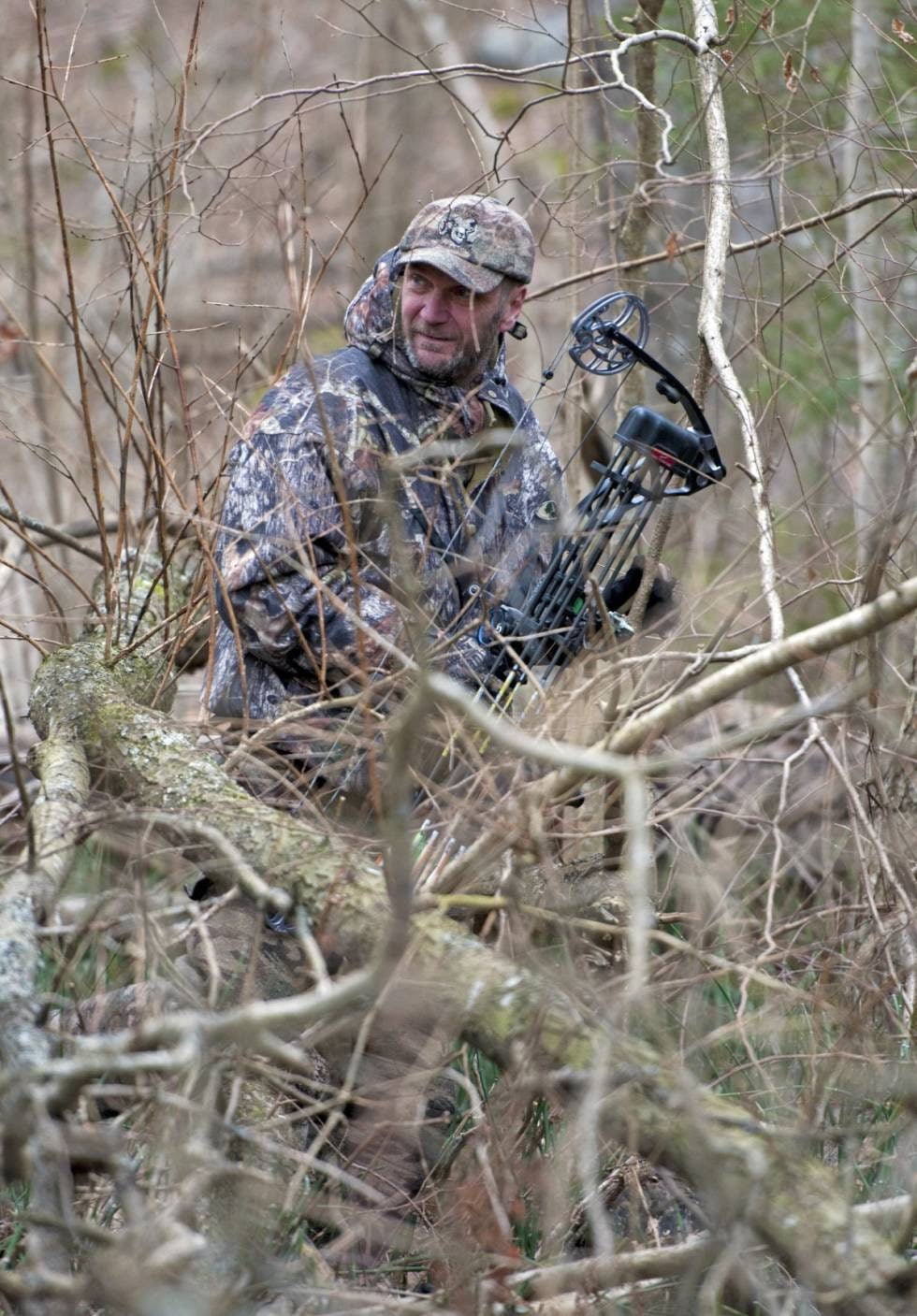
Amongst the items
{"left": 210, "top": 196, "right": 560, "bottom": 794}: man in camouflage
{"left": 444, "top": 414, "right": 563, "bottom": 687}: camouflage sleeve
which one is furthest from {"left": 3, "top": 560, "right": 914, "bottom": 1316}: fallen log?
{"left": 444, "top": 414, "right": 563, "bottom": 687}: camouflage sleeve

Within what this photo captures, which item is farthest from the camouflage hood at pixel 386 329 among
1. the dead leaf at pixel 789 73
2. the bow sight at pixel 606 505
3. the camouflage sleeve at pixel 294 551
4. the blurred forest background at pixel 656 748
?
the dead leaf at pixel 789 73

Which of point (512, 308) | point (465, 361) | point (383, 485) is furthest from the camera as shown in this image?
point (512, 308)

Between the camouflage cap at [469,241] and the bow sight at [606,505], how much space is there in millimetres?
491

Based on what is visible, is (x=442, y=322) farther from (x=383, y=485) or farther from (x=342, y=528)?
(x=342, y=528)

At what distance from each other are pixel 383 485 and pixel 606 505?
685 millimetres

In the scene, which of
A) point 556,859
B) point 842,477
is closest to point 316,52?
point 842,477

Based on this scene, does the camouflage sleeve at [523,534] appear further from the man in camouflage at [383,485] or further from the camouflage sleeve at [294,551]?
the camouflage sleeve at [294,551]

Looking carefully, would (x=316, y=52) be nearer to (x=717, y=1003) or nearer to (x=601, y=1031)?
(x=717, y=1003)

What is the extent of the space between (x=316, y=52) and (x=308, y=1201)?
16.8m

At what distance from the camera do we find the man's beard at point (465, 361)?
424 cm

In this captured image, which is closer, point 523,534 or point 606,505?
point 606,505

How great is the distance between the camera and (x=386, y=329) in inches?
Result: 168

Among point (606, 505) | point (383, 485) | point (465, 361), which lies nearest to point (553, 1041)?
point (606, 505)

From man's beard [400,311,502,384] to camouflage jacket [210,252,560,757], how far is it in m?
0.03
